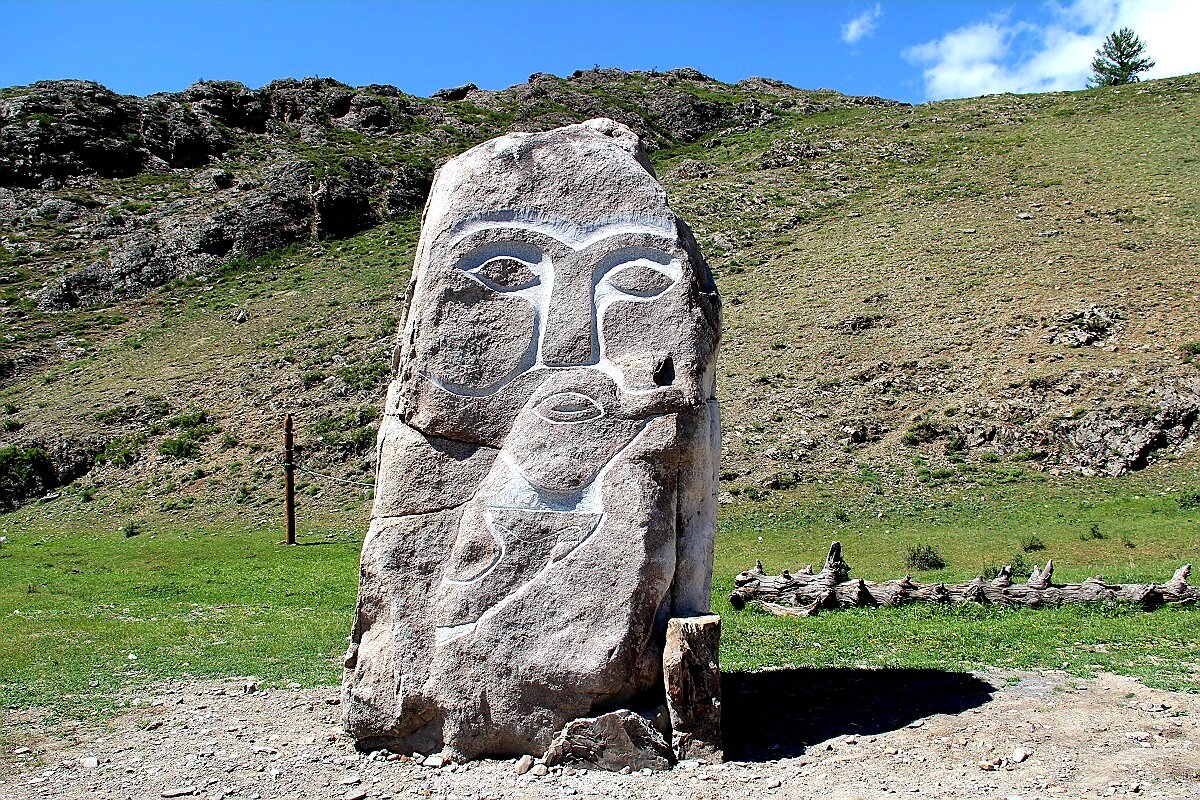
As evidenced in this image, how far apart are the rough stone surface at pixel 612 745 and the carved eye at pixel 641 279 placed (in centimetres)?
295

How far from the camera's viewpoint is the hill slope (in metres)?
25.1

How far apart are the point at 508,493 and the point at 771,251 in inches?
1273

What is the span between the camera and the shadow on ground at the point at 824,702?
24.1 feet

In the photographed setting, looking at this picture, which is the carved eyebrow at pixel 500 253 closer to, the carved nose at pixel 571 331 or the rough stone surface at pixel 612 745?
the carved nose at pixel 571 331

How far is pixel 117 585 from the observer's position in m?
17.2

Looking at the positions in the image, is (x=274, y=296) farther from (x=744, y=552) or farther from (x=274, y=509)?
(x=744, y=552)

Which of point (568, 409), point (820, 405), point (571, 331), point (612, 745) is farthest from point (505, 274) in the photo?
point (820, 405)

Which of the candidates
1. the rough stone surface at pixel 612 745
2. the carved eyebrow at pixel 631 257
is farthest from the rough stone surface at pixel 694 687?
the carved eyebrow at pixel 631 257

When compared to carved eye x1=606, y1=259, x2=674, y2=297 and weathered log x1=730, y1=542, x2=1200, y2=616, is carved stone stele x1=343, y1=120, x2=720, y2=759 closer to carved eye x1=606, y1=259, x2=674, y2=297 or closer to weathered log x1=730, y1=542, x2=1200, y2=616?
carved eye x1=606, y1=259, x2=674, y2=297

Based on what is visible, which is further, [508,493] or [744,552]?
[744,552]

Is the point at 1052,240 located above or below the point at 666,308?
above

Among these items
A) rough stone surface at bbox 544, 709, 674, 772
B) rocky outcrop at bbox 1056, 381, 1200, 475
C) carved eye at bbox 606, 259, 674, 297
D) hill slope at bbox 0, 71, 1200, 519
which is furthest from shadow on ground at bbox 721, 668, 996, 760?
rocky outcrop at bbox 1056, 381, 1200, 475

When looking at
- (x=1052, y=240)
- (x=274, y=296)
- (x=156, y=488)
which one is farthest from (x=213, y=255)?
(x=1052, y=240)

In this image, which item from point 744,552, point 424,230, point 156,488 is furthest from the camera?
point 156,488
